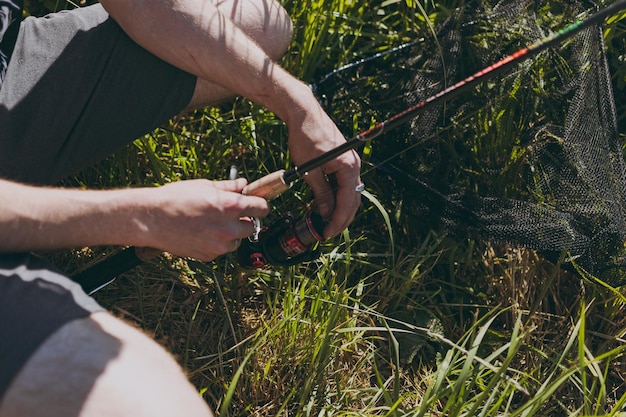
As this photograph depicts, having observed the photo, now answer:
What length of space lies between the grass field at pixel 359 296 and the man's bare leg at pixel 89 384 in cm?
76

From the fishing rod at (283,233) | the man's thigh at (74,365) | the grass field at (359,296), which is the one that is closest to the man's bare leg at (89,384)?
the man's thigh at (74,365)

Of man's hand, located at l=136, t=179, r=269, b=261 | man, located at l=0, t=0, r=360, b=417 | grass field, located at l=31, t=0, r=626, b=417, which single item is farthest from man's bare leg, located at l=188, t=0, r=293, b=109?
man's hand, located at l=136, t=179, r=269, b=261

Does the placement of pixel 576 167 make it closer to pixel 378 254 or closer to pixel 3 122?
pixel 378 254

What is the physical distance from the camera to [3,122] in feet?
6.97

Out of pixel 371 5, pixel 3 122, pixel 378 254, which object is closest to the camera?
pixel 3 122

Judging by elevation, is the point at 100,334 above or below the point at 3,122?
below

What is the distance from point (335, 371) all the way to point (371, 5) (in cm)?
154

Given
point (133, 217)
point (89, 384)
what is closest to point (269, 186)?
point (133, 217)

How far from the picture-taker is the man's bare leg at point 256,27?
2525 mm

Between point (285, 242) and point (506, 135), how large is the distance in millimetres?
996

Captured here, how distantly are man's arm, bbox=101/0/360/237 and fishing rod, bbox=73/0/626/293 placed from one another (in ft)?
0.32

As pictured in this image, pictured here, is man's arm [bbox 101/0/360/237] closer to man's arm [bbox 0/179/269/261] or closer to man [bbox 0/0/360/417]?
man [bbox 0/0/360/417]

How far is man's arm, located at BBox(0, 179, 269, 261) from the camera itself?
1.80 metres

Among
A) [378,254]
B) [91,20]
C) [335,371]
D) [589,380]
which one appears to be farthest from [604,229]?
[91,20]
